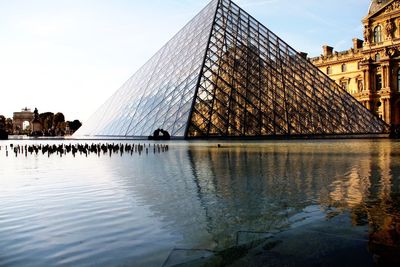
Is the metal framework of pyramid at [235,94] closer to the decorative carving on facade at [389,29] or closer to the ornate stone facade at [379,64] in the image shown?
the ornate stone facade at [379,64]

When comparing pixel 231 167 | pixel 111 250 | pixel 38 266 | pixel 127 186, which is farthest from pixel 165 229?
pixel 231 167

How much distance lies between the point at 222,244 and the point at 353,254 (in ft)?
4.92

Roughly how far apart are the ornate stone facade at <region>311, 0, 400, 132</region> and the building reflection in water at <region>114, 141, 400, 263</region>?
50754 mm

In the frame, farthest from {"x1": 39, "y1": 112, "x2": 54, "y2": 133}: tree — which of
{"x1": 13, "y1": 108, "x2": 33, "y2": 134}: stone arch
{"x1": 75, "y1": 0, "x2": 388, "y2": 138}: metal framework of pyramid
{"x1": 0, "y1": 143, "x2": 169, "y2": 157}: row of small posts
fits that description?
{"x1": 0, "y1": 143, "x2": 169, "y2": 157}: row of small posts

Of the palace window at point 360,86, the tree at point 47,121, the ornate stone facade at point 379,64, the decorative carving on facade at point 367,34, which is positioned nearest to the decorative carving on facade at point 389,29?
the ornate stone facade at point 379,64

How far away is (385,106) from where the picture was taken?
5950 cm

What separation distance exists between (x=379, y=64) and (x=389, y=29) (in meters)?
5.00

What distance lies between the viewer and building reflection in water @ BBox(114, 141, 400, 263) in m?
5.54

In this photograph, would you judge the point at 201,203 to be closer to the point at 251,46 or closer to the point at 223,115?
the point at 223,115

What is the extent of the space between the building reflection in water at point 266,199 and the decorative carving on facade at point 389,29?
52.7 metres

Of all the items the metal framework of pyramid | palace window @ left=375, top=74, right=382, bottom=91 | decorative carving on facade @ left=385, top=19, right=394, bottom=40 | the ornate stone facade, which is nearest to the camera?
the metal framework of pyramid

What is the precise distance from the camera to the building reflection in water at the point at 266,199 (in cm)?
554

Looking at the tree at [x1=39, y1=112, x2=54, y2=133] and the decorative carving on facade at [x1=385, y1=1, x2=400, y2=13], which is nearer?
the decorative carving on facade at [x1=385, y1=1, x2=400, y2=13]

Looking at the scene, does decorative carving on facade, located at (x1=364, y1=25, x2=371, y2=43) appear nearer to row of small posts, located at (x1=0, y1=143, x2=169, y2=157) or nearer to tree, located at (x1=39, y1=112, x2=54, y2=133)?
row of small posts, located at (x1=0, y1=143, x2=169, y2=157)
